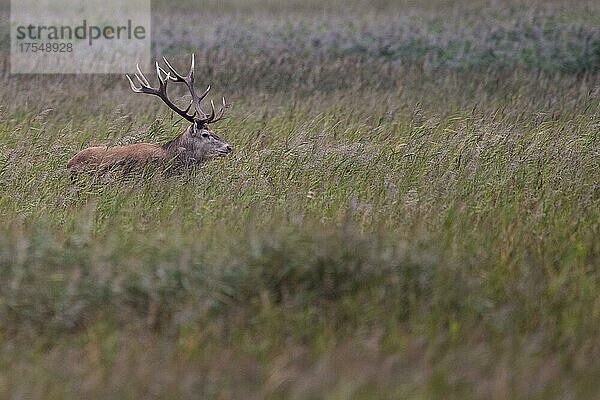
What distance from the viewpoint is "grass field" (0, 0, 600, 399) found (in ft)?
15.3

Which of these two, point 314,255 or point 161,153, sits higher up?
point 314,255

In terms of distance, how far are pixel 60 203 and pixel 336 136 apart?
3.09m

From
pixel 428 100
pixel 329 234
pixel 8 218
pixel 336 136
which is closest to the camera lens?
pixel 329 234

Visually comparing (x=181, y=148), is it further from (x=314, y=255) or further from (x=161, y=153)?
(x=314, y=255)

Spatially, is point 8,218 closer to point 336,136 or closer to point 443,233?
point 443,233

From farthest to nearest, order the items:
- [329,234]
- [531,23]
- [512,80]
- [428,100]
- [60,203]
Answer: [531,23], [512,80], [428,100], [60,203], [329,234]

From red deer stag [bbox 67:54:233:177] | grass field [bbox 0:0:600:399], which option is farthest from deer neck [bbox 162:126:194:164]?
grass field [bbox 0:0:600:399]

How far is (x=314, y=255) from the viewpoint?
216 inches

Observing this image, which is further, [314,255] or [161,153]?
[161,153]

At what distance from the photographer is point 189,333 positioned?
199 inches

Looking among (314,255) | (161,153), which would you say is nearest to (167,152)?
(161,153)

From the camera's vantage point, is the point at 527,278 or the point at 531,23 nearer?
the point at 527,278

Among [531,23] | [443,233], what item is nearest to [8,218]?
[443,233]

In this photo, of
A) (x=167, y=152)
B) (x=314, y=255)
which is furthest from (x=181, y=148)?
(x=314, y=255)
